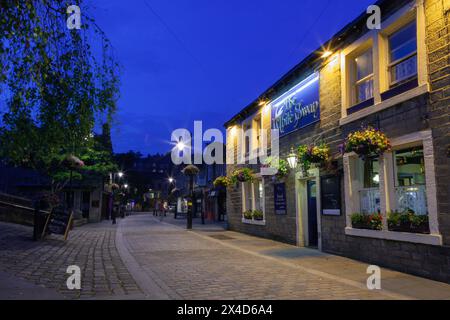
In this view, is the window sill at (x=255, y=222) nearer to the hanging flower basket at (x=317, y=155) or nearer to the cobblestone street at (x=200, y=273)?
the cobblestone street at (x=200, y=273)

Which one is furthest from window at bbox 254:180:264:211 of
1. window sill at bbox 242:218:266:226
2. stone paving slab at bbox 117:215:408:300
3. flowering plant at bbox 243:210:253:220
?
stone paving slab at bbox 117:215:408:300

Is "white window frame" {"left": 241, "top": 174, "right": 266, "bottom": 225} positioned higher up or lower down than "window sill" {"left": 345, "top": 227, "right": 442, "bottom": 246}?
higher up

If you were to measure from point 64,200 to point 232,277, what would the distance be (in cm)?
2600

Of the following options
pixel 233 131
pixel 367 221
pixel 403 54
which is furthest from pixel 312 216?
pixel 233 131

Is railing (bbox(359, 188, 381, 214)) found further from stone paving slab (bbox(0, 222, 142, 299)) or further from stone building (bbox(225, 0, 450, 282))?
stone paving slab (bbox(0, 222, 142, 299))

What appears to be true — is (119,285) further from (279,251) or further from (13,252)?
(279,251)

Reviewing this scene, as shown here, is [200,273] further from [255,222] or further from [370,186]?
[255,222]

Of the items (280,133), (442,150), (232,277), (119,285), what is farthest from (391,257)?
(280,133)

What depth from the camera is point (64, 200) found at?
99.5ft

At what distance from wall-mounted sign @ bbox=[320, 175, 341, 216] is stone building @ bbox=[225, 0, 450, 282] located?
0.03m

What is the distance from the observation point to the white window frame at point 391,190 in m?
7.45

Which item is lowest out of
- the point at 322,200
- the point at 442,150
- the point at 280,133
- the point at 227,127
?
the point at 322,200

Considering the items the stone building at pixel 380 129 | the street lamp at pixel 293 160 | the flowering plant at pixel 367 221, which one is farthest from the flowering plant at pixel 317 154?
the flowering plant at pixel 367 221

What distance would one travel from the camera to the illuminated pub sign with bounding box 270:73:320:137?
12.4 m
